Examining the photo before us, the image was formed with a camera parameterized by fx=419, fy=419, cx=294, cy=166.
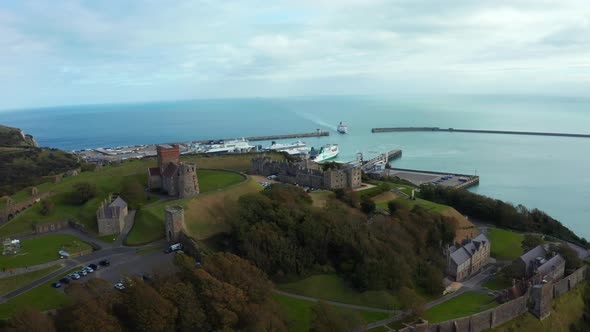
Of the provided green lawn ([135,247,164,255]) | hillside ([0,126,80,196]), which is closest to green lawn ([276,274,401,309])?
green lawn ([135,247,164,255])

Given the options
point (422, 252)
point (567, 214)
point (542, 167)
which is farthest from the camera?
point (542, 167)

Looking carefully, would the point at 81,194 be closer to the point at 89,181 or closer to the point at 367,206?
the point at 89,181

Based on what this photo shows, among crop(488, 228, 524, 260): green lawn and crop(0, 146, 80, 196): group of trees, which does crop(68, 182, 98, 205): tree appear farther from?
crop(488, 228, 524, 260): green lawn

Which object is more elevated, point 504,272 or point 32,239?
point 32,239

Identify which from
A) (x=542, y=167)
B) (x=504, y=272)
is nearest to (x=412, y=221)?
(x=504, y=272)

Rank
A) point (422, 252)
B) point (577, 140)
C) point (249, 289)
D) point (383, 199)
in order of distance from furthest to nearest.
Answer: point (577, 140)
point (383, 199)
point (422, 252)
point (249, 289)

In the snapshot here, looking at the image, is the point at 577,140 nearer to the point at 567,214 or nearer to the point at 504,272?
the point at 567,214

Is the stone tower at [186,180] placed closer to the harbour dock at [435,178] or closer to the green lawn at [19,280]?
the green lawn at [19,280]
